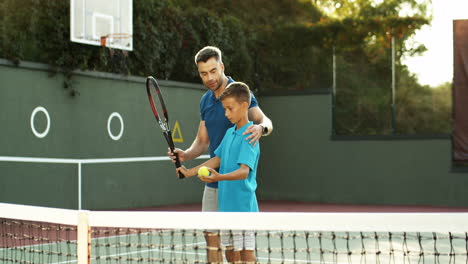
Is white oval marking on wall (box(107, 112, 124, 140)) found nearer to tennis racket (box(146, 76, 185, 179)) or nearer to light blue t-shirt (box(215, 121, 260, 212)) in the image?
tennis racket (box(146, 76, 185, 179))

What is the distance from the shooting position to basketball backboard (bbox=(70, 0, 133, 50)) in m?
10.3

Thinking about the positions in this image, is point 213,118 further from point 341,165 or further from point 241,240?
point 341,165

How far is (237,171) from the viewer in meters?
3.13

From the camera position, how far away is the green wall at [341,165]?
1284 cm

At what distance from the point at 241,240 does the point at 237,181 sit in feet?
0.86

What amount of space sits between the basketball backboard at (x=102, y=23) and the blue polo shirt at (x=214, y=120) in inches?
268

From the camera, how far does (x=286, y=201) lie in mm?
14031

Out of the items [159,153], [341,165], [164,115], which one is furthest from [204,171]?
[341,165]

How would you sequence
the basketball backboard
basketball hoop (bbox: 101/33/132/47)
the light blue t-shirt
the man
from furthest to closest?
basketball hoop (bbox: 101/33/132/47) → the basketball backboard → the man → the light blue t-shirt

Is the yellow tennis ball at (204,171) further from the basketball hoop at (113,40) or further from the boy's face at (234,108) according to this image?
the basketball hoop at (113,40)

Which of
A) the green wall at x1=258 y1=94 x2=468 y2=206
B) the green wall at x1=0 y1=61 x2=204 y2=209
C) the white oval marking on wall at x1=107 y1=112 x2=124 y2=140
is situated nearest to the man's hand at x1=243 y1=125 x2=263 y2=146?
the green wall at x1=0 y1=61 x2=204 y2=209

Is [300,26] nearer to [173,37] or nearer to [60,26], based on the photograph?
[173,37]

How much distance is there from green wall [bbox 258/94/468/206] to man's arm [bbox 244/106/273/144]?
387 inches

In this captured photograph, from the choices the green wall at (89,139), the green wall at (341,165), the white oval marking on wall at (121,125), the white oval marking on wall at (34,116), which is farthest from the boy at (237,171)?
the green wall at (341,165)
